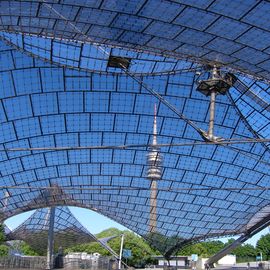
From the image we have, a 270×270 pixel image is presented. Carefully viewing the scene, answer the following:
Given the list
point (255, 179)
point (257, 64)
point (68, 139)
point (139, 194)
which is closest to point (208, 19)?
Answer: point (257, 64)

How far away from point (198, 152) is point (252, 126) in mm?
10124

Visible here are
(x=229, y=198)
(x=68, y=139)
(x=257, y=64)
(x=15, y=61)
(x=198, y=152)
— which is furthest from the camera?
(x=229, y=198)

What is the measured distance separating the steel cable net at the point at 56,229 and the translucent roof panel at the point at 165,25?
6981cm

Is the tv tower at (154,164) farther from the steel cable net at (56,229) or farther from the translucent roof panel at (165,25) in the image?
the steel cable net at (56,229)

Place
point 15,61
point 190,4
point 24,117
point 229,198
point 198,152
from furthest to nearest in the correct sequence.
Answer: point 229,198 → point 198,152 → point 24,117 → point 15,61 → point 190,4

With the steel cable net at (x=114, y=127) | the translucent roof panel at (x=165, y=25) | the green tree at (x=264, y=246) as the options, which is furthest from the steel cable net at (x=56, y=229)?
the green tree at (x=264, y=246)

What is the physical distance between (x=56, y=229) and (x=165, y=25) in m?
83.3

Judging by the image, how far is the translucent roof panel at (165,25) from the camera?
93.6ft

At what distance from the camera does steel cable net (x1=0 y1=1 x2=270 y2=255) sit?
4060cm

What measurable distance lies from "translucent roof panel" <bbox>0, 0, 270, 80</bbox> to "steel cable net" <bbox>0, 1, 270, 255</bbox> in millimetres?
197

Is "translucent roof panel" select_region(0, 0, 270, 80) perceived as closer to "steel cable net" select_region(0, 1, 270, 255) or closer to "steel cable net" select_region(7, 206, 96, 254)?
"steel cable net" select_region(0, 1, 270, 255)

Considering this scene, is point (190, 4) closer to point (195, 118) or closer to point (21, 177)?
point (195, 118)

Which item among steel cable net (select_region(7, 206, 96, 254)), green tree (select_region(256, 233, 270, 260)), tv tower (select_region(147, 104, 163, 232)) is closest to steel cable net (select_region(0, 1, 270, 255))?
tv tower (select_region(147, 104, 163, 232))

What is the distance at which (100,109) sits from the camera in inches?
2030
